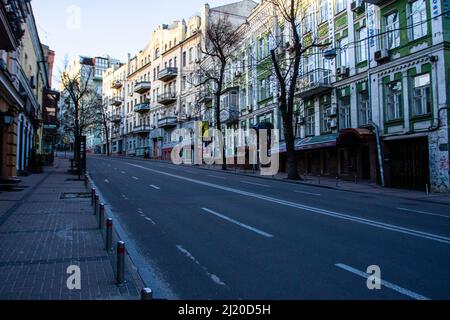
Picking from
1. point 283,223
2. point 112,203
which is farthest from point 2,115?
point 283,223

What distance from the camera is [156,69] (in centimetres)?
6638

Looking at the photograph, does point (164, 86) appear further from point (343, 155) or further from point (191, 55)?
point (343, 155)

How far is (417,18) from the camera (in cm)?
2048

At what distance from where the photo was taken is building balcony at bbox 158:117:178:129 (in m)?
56.9

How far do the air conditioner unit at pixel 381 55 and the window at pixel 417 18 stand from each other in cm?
169

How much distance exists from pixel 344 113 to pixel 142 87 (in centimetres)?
4893

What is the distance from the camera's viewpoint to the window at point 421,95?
19870mm

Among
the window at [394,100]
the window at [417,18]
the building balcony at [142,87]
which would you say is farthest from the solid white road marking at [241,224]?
the building balcony at [142,87]

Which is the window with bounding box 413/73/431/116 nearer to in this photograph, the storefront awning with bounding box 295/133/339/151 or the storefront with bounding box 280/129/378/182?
the storefront with bounding box 280/129/378/182

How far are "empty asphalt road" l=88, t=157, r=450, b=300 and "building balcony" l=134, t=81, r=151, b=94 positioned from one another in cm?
5817

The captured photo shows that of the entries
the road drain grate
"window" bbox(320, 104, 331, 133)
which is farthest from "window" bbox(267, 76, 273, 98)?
the road drain grate

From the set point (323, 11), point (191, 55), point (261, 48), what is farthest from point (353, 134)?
point (191, 55)

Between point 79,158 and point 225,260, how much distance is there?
67.0 ft

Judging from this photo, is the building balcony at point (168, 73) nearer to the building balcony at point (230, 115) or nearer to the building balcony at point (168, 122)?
the building balcony at point (168, 122)
